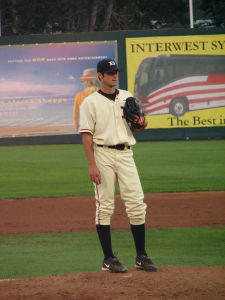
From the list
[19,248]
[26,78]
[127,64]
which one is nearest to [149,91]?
[127,64]

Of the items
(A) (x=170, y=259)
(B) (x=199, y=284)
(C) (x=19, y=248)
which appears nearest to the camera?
(B) (x=199, y=284)

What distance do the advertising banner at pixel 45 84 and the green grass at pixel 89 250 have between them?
54.8ft

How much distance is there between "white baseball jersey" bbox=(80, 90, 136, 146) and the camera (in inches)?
247

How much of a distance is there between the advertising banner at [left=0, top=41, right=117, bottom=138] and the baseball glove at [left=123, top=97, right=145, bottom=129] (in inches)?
778

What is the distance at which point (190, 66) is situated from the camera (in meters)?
26.6

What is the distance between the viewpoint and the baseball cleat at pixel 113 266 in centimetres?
626

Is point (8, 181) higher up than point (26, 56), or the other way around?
point (26, 56)

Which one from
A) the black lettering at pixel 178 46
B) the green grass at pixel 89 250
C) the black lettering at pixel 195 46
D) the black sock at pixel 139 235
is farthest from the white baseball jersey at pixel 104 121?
the black lettering at pixel 195 46

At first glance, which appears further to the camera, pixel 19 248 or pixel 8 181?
pixel 8 181

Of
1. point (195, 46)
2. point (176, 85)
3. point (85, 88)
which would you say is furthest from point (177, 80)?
point (85, 88)

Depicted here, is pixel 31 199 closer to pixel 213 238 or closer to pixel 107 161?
pixel 213 238

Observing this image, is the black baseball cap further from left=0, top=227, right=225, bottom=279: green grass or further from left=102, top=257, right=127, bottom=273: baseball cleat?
left=0, top=227, right=225, bottom=279: green grass

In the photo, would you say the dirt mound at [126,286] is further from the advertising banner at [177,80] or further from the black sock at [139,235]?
the advertising banner at [177,80]

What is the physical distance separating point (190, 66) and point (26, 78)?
237 inches
